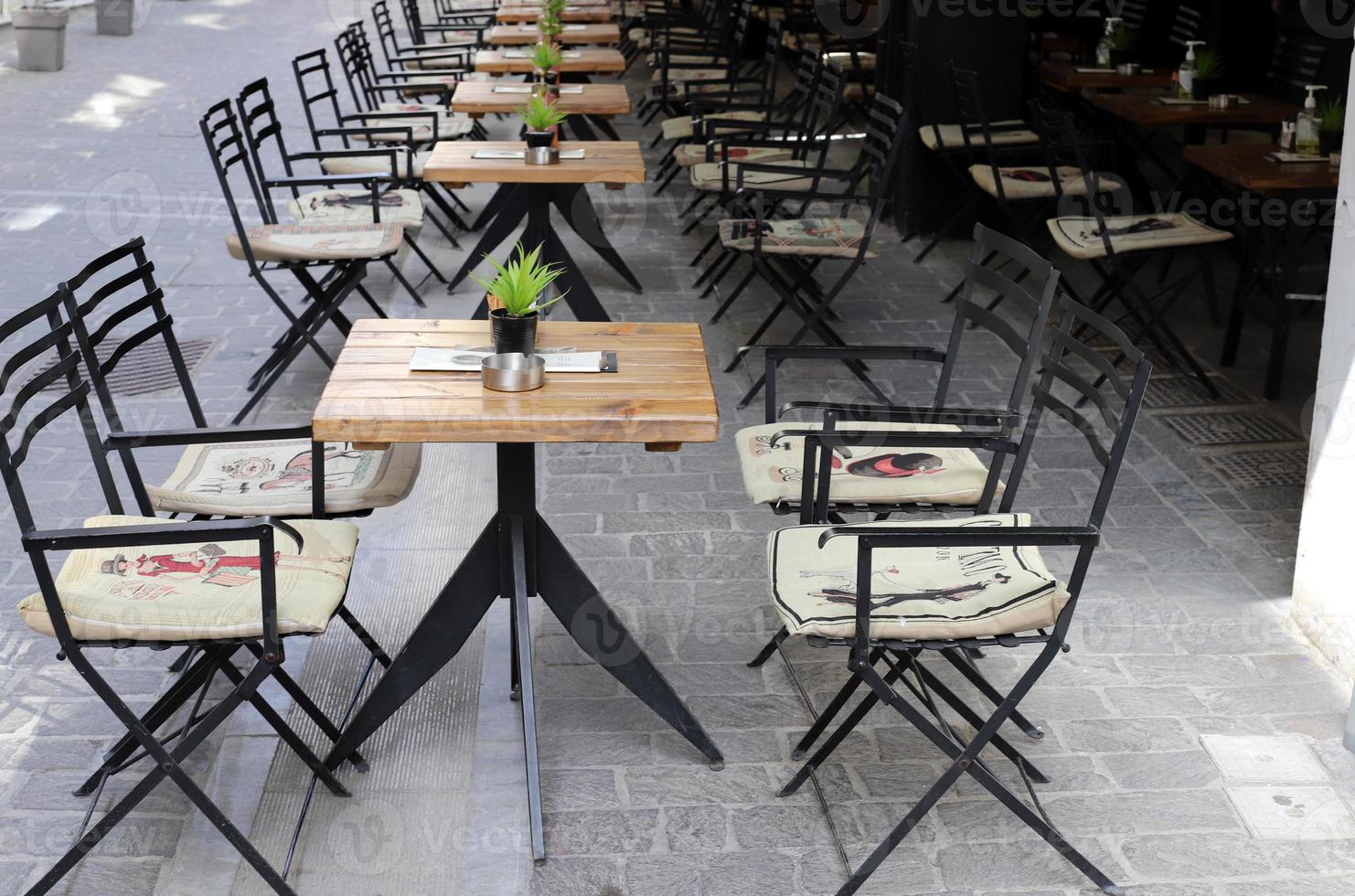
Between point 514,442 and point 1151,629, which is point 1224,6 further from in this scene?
point 514,442

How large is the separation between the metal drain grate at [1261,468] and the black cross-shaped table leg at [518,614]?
247cm

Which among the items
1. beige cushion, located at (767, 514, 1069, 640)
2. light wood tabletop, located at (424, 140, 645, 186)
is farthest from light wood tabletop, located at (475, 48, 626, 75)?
beige cushion, located at (767, 514, 1069, 640)

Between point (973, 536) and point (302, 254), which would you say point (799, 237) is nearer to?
point (302, 254)

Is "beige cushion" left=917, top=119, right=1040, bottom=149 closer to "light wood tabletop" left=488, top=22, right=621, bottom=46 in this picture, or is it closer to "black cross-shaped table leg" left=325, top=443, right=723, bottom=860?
"light wood tabletop" left=488, top=22, right=621, bottom=46

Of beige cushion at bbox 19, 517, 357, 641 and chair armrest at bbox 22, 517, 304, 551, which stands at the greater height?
chair armrest at bbox 22, 517, 304, 551

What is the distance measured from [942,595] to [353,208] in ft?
12.9

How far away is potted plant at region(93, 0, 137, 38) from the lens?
656 inches

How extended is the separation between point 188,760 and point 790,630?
146 centimetres

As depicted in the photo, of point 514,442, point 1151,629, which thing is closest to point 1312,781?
point 1151,629

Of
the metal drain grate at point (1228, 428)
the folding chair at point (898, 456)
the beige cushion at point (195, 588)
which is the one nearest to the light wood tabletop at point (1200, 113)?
the metal drain grate at point (1228, 428)

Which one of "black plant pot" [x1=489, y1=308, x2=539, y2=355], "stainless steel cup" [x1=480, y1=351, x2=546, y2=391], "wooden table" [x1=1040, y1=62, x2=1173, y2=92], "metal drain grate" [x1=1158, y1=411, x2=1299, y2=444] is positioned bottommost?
"metal drain grate" [x1=1158, y1=411, x2=1299, y2=444]

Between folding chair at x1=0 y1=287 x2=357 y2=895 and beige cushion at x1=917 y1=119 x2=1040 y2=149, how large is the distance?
508 centimetres

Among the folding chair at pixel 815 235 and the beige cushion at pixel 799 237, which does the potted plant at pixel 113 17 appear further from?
the beige cushion at pixel 799 237

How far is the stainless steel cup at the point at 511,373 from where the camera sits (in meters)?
2.90
